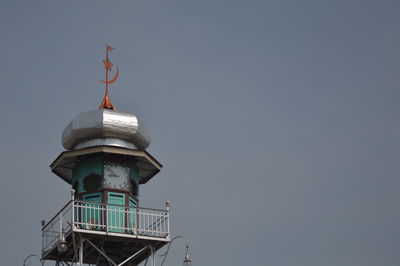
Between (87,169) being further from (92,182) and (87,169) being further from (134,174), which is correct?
(134,174)

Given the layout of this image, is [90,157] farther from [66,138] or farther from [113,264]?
[113,264]

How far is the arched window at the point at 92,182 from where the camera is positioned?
4312 cm

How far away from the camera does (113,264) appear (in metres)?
42.5

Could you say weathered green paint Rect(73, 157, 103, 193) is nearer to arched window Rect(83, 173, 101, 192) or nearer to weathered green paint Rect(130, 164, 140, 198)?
arched window Rect(83, 173, 101, 192)

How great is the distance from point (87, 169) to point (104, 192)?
137 cm

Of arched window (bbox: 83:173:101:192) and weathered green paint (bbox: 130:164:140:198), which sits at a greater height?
weathered green paint (bbox: 130:164:140:198)

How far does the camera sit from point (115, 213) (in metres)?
42.3

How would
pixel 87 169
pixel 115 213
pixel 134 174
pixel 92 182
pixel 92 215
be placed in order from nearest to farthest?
pixel 92 215, pixel 115 213, pixel 92 182, pixel 87 169, pixel 134 174

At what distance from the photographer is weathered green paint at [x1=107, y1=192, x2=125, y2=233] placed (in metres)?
42.0

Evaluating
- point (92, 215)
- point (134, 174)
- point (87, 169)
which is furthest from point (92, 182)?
point (134, 174)

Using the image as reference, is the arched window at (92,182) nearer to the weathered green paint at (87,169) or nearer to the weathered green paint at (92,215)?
the weathered green paint at (87,169)

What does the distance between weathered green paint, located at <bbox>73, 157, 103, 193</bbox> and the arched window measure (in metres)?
0.11

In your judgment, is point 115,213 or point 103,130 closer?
point 115,213

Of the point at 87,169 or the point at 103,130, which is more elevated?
the point at 103,130
